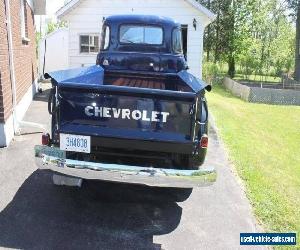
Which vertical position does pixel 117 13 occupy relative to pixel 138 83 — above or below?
above

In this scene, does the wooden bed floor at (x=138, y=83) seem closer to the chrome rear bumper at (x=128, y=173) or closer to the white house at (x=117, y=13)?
the chrome rear bumper at (x=128, y=173)

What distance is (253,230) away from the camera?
4.63 m

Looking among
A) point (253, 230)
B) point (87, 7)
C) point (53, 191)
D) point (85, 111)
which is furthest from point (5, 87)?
point (87, 7)

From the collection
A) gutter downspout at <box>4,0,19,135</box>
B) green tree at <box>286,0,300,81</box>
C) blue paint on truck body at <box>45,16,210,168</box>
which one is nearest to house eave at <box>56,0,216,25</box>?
gutter downspout at <box>4,0,19,135</box>

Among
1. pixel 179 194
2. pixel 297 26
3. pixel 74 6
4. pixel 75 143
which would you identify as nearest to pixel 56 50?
pixel 74 6

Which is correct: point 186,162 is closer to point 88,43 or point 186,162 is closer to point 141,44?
point 141,44

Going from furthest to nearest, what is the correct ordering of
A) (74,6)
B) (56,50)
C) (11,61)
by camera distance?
(56,50) < (74,6) < (11,61)

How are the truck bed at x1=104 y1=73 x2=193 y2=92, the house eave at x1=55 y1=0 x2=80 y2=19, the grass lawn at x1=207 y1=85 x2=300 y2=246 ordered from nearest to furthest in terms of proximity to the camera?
the grass lawn at x1=207 y1=85 x2=300 y2=246 < the truck bed at x1=104 y1=73 x2=193 y2=92 < the house eave at x1=55 y1=0 x2=80 y2=19

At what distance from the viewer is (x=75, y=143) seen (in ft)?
14.6

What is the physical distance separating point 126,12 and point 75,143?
41.6ft

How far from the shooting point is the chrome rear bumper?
13.3ft

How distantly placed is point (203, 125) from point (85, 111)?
4.85 ft

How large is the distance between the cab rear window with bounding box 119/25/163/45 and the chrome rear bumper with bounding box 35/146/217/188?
4.17 metres

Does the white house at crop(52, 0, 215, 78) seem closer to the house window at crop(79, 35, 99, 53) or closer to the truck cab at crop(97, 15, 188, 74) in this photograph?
the house window at crop(79, 35, 99, 53)
